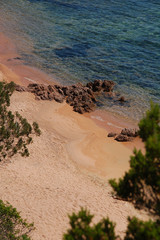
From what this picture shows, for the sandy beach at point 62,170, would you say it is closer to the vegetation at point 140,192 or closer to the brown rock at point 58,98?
the brown rock at point 58,98

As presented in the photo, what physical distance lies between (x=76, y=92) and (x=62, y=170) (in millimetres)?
8894

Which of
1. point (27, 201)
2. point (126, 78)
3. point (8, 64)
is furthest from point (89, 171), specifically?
point (8, 64)

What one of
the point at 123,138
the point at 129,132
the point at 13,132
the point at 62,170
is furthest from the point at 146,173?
the point at 129,132

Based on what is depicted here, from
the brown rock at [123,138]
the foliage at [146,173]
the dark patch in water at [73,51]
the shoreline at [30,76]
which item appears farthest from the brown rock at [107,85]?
the foliage at [146,173]

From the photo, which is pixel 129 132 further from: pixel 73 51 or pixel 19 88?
pixel 73 51

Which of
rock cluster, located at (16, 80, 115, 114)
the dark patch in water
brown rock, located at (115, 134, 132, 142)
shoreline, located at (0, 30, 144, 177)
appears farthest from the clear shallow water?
brown rock, located at (115, 134, 132, 142)

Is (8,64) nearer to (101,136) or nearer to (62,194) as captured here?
(101,136)

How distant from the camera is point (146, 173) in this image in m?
8.41

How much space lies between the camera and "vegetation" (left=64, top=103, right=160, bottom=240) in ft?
25.9

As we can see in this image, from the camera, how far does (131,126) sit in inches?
939

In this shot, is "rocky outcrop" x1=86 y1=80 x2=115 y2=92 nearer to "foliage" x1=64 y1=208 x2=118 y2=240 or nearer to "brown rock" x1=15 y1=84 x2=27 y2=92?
"brown rock" x1=15 y1=84 x2=27 y2=92

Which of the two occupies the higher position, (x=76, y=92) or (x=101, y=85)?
(x=101, y=85)

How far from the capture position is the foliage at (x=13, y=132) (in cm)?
1775

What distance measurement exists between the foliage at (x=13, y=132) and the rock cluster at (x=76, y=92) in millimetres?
4300
